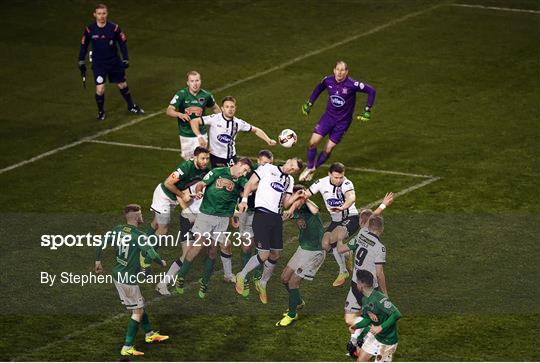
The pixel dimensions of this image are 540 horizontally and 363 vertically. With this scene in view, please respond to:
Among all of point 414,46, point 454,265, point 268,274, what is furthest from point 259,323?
point 414,46

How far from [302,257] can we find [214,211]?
5.82 ft

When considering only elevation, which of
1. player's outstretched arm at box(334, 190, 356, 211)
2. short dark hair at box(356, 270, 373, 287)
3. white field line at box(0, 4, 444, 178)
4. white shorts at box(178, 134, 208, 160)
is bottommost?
white field line at box(0, 4, 444, 178)

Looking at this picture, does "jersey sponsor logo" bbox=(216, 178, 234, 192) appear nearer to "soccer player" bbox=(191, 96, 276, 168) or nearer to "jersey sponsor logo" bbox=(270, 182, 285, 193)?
"jersey sponsor logo" bbox=(270, 182, 285, 193)

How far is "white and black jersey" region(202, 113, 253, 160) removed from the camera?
23.5m

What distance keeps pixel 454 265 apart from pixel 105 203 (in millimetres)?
7057

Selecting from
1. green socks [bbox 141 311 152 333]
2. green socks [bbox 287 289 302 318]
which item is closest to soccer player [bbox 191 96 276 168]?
green socks [bbox 287 289 302 318]

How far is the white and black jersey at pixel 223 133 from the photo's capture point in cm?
2352

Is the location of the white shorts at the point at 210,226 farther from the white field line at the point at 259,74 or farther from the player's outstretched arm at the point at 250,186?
the white field line at the point at 259,74

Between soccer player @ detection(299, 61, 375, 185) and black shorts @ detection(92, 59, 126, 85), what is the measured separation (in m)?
5.84

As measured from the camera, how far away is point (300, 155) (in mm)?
27828

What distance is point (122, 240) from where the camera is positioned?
18.0 m

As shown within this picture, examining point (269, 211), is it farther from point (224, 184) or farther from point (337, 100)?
point (337, 100)

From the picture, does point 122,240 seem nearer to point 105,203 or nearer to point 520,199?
point 105,203

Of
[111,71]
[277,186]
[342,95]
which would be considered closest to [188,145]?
[342,95]
